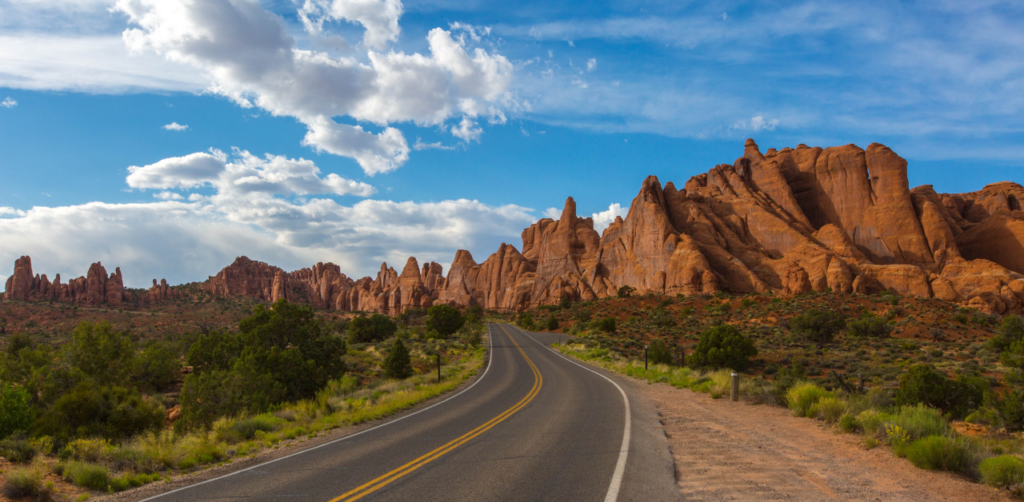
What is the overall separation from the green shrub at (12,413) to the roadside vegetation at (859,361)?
63.9 ft

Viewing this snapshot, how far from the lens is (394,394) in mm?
17906

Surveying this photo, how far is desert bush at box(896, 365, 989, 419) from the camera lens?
16.0 metres

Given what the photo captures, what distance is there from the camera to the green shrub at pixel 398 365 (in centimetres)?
2691

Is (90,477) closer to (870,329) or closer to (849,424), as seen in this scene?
(849,424)

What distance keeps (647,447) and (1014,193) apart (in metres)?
117

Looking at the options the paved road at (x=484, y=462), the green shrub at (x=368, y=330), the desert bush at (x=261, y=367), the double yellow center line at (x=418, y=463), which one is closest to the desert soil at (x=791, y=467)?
the paved road at (x=484, y=462)

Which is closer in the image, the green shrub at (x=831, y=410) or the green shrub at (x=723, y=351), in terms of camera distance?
the green shrub at (x=831, y=410)

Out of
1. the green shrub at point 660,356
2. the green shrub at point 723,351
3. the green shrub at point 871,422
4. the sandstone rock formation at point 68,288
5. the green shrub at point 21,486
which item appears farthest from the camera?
the sandstone rock formation at point 68,288

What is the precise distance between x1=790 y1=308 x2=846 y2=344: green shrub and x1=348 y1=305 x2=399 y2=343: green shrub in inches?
1539

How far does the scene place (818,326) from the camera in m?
40.4

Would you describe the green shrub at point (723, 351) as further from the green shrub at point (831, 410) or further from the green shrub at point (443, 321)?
the green shrub at point (443, 321)

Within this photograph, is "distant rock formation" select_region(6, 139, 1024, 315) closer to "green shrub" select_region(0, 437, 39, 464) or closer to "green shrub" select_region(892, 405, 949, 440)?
"green shrub" select_region(892, 405, 949, 440)

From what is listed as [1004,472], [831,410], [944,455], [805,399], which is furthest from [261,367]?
[1004,472]

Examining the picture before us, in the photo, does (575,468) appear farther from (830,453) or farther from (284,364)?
(284,364)
